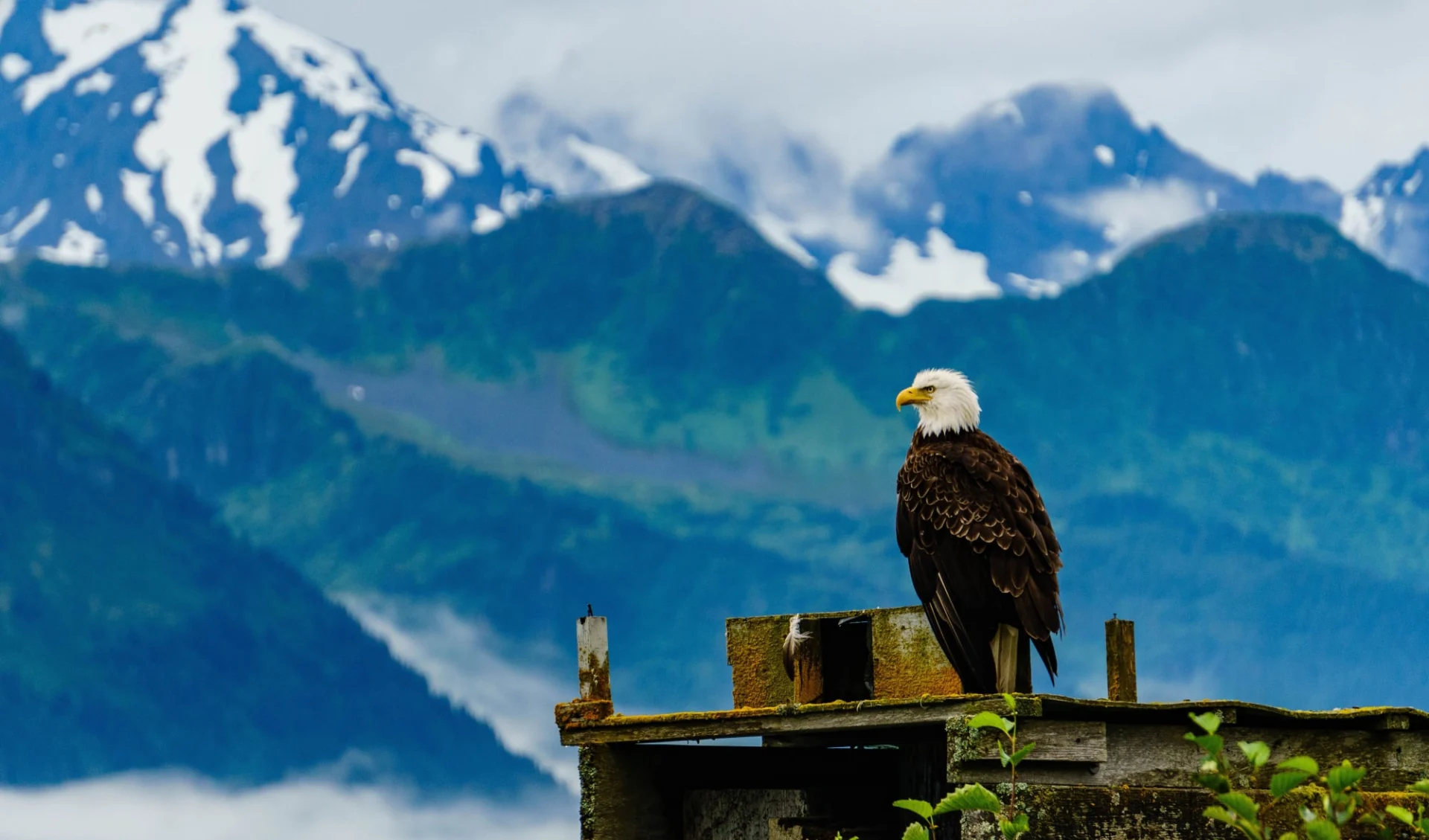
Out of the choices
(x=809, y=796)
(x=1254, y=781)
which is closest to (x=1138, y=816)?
(x=1254, y=781)

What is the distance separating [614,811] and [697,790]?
2.62 feet

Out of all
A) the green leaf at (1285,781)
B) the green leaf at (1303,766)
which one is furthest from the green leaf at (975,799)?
the green leaf at (1303,766)

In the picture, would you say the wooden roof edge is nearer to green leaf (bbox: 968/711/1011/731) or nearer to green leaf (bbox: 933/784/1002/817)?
green leaf (bbox: 933/784/1002/817)

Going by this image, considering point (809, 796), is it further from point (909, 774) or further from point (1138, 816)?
point (1138, 816)

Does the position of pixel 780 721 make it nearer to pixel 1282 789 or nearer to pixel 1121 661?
pixel 1121 661

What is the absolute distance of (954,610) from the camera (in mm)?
14594

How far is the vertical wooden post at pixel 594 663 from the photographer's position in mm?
14828

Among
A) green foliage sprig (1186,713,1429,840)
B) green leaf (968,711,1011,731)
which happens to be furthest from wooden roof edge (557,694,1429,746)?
green foliage sprig (1186,713,1429,840)

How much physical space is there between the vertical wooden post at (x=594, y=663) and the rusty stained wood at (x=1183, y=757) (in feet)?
11.8

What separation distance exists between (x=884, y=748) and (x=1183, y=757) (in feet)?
14.8

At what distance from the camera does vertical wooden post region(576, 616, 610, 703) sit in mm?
14828

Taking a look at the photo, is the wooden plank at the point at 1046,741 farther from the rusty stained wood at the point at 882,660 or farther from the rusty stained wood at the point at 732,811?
the rusty stained wood at the point at 732,811

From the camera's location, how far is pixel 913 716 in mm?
12617

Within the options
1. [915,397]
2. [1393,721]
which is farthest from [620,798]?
[1393,721]
